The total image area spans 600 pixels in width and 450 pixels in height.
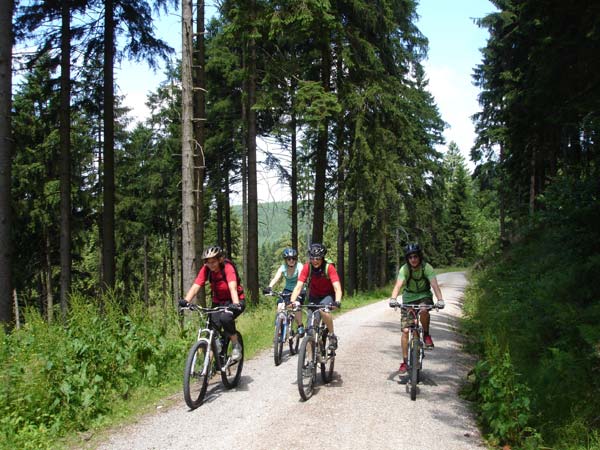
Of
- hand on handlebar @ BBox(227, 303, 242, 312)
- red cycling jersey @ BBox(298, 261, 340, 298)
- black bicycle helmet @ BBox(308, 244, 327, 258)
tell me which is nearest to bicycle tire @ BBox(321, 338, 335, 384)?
red cycling jersey @ BBox(298, 261, 340, 298)

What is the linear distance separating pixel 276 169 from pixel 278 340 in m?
14.5

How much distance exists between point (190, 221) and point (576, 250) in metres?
7.54

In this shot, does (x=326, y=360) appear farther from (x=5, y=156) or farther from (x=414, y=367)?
(x=5, y=156)

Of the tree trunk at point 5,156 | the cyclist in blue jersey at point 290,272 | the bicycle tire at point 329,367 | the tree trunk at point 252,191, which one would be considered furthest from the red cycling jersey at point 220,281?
the tree trunk at point 252,191

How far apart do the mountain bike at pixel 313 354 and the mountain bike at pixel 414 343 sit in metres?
1.19

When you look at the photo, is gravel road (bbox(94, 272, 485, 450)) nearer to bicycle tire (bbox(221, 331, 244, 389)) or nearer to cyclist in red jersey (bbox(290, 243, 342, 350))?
bicycle tire (bbox(221, 331, 244, 389))

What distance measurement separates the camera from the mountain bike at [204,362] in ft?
20.8

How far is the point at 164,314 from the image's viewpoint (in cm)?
927

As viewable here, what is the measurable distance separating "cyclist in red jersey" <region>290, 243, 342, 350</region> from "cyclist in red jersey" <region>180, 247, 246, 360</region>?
978mm

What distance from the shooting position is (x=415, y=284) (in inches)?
303

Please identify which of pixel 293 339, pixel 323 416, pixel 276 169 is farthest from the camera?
pixel 276 169

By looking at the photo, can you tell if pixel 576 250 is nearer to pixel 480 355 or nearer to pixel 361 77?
pixel 480 355

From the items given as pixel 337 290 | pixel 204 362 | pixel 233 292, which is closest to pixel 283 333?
pixel 337 290

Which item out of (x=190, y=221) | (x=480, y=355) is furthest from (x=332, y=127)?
(x=480, y=355)
